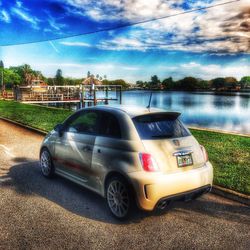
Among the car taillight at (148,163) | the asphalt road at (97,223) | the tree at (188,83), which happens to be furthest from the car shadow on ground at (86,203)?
the tree at (188,83)

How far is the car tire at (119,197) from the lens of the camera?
454 centimetres

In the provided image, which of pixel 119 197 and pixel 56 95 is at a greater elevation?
pixel 56 95

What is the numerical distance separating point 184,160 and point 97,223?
1.60 meters

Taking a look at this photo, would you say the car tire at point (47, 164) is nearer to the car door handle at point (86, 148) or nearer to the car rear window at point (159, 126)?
the car door handle at point (86, 148)

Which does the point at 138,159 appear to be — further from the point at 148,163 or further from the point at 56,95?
the point at 56,95

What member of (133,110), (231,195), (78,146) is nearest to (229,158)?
(231,195)

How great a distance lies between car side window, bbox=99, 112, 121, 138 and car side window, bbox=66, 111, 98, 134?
0.64 ft

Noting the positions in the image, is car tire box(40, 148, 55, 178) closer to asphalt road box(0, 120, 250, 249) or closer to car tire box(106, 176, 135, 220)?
asphalt road box(0, 120, 250, 249)

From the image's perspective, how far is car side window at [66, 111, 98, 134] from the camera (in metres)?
5.51

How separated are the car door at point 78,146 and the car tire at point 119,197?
0.60 metres

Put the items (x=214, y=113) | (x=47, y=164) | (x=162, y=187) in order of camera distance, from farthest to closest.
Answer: (x=214, y=113) → (x=47, y=164) → (x=162, y=187)

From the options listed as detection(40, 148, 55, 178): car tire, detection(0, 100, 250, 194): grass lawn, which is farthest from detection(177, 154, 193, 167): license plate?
detection(40, 148, 55, 178): car tire

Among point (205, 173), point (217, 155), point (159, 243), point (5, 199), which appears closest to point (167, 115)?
point (205, 173)

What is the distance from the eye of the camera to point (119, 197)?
4703 millimetres
